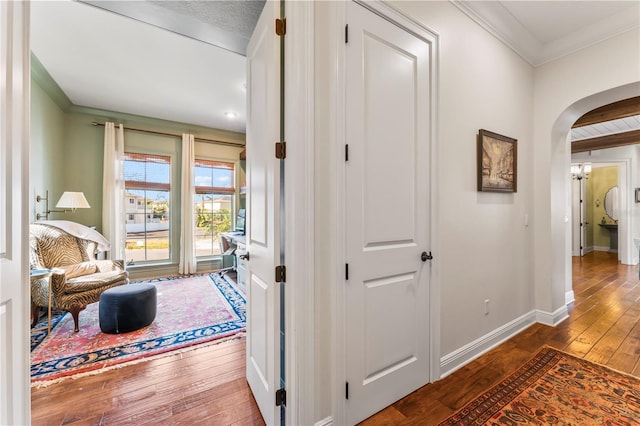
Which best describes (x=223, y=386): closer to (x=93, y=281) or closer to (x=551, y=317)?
(x=93, y=281)

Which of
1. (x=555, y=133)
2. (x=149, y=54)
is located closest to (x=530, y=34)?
(x=555, y=133)

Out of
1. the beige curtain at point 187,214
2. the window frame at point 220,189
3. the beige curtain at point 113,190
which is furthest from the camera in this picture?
the window frame at point 220,189

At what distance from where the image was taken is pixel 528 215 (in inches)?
110

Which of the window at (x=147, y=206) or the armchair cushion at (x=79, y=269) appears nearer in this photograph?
the armchair cushion at (x=79, y=269)

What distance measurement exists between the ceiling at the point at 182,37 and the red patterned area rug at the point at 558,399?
280 cm

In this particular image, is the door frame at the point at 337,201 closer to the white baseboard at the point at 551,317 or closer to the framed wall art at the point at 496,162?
the framed wall art at the point at 496,162

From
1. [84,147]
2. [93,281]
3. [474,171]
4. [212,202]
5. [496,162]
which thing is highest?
[84,147]

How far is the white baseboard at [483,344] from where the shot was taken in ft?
6.52

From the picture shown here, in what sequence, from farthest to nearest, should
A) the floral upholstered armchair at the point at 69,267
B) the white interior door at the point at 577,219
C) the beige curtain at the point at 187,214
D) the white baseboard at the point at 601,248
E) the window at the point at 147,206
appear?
the white baseboard at the point at 601,248, the white interior door at the point at 577,219, the beige curtain at the point at 187,214, the window at the point at 147,206, the floral upholstered armchair at the point at 69,267

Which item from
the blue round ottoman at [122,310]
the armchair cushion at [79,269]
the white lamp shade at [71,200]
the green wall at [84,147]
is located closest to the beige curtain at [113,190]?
the green wall at [84,147]

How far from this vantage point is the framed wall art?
221 cm

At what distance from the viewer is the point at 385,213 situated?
5.36ft

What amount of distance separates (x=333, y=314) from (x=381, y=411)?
755 mm

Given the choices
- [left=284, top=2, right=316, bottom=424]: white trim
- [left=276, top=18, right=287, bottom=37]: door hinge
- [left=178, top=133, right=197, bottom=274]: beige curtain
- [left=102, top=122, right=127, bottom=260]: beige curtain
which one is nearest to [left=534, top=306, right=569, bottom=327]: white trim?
[left=284, top=2, right=316, bottom=424]: white trim
